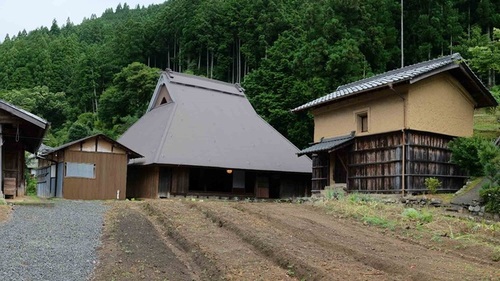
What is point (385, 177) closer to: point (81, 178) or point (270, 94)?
point (81, 178)

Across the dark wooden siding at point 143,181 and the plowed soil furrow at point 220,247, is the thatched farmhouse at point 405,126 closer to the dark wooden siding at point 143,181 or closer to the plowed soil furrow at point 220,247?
the plowed soil furrow at point 220,247

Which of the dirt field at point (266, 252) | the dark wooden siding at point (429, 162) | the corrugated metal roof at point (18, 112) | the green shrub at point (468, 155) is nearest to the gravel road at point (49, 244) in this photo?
the dirt field at point (266, 252)

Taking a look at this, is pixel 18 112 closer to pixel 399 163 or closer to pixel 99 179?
pixel 99 179

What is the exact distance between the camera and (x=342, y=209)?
1412 centimetres

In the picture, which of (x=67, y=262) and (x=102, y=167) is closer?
(x=67, y=262)

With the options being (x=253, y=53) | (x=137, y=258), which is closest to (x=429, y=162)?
(x=137, y=258)

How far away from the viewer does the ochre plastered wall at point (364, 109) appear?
662 inches

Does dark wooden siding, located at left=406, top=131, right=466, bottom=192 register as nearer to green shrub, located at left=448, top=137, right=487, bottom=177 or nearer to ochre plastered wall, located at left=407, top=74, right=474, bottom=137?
ochre plastered wall, located at left=407, top=74, right=474, bottom=137

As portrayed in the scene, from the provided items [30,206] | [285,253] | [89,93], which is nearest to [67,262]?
[285,253]

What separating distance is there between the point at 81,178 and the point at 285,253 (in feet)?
48.2

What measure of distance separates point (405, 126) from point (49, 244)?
11803 millimetres

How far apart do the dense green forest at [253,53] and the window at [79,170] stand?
14.0 meters

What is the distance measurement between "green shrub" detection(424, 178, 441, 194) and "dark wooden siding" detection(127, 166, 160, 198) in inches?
472

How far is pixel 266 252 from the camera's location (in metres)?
8.46
